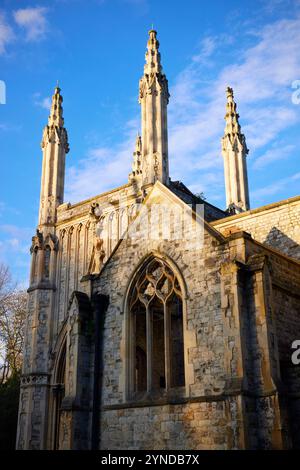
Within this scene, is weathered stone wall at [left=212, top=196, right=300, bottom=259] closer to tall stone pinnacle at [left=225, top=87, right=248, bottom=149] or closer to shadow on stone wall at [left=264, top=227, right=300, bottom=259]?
shadow on stone wall at [left=264, top=227, right=300, bottom=259]

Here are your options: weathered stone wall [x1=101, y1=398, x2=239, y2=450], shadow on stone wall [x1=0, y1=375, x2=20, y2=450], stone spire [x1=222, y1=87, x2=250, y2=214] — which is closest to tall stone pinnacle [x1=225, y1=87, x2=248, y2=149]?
stone spire [x1=222, y1=87, x2=250, y2=214]

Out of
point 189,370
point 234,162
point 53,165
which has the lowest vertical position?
point 189,370

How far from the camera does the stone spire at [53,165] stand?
24003 millimetres

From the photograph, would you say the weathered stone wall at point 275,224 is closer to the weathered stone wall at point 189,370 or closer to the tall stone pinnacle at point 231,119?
the weathered stone wall at point 189,370

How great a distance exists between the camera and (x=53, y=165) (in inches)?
968

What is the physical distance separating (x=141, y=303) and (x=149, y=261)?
3.53ft

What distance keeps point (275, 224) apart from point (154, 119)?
6448 millimetres

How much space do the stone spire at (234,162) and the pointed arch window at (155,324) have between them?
34.7 feet

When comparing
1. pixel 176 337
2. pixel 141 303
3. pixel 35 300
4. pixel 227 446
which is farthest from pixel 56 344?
pixel 227 446

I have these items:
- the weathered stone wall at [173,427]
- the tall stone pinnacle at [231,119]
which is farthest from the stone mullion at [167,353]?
the tall stone pinnacle at [231,119]

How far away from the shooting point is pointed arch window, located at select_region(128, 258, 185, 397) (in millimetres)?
12430

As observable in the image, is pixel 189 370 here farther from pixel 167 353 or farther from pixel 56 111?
pixel 56 111

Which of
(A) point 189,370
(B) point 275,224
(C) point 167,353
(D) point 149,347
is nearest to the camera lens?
(A) point 189,370

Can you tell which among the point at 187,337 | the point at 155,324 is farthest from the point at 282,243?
the point at 187,337
